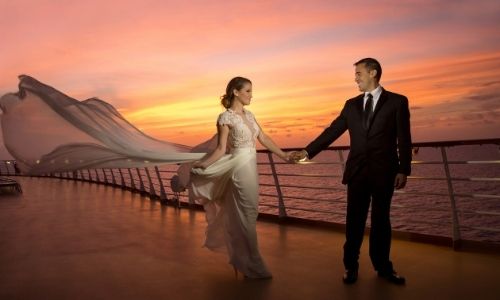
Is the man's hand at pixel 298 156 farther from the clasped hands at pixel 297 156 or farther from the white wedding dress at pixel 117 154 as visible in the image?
the white wedding dress at pixel 117 154

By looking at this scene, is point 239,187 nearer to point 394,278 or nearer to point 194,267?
point 194,267

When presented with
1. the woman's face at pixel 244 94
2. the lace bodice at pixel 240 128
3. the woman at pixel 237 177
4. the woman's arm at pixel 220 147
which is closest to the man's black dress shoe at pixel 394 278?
the woman at pixel 237 177

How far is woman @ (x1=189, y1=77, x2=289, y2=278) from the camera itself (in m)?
3.21

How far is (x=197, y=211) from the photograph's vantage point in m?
6.91

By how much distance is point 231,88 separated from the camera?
3.23 metres

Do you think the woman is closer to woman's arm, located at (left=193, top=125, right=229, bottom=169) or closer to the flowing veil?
woman's arm, located at (left=193, top=125, right=229, bottom=169)

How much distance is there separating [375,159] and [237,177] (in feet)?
3.15

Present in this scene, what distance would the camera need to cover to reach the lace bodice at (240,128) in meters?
3.20

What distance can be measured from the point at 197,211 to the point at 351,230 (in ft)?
13.4

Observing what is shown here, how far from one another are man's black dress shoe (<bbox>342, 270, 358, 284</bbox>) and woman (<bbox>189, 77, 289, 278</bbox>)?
53 cm

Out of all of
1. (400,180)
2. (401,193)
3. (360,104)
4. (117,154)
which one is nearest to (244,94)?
(360,104)

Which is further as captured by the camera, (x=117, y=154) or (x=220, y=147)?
(x=117, y=154)

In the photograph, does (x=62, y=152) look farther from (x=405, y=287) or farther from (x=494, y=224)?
(x=494, y=224)

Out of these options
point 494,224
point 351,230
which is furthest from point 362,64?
point 494,224
